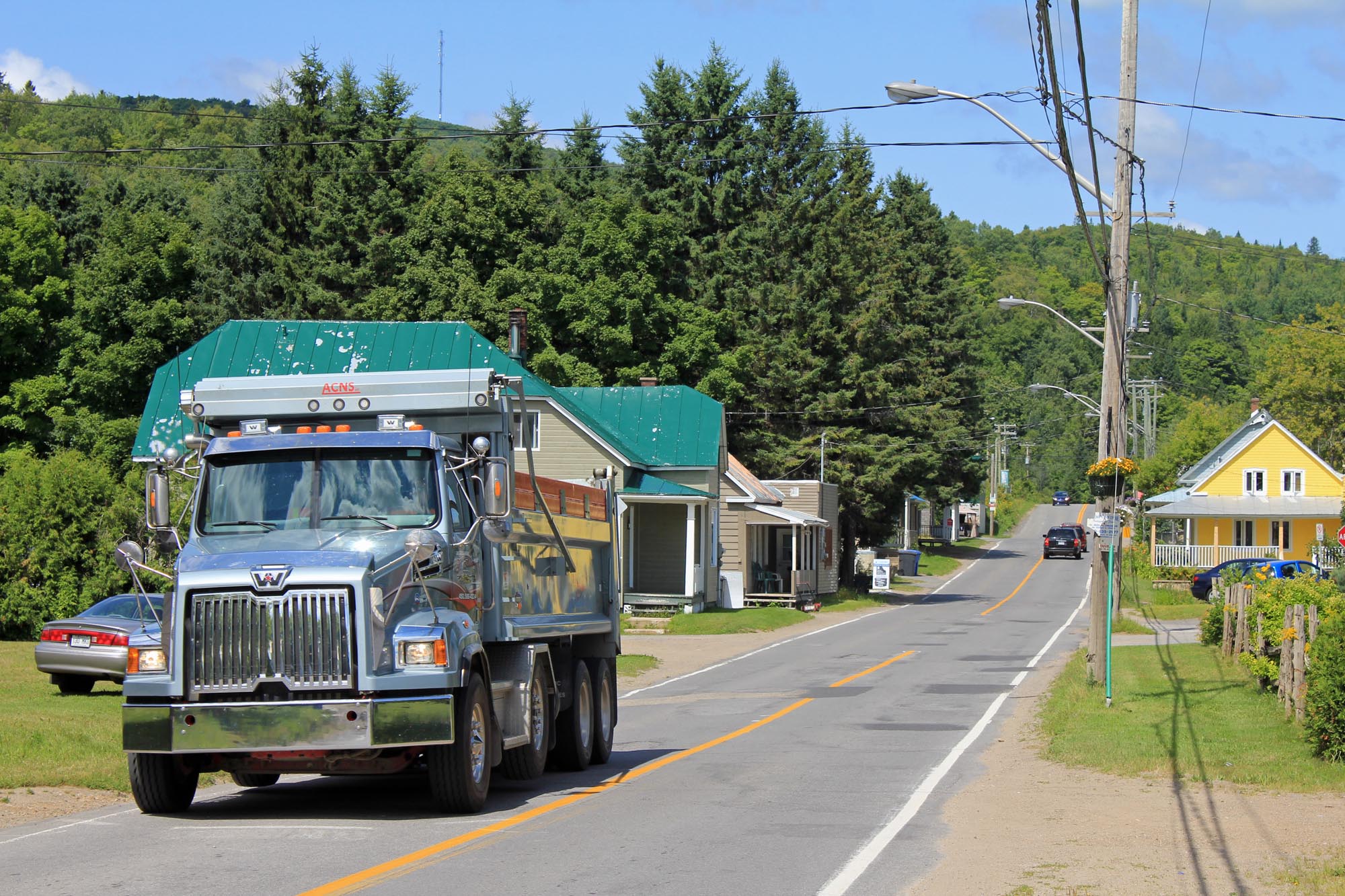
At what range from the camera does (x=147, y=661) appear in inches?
412

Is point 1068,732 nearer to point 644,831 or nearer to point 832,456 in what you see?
Result: point 644,831

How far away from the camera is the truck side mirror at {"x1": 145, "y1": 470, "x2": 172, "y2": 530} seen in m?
10.8

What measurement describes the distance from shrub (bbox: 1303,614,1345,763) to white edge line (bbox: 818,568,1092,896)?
3.58 m

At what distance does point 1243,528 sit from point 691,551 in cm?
3766

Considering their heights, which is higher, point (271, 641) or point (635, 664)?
point (271, 641)

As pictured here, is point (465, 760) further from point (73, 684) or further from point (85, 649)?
point (73, 684)

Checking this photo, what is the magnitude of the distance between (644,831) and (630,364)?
1838 inches

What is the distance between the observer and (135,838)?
32.5ft

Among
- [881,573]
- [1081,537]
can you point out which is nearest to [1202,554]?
[881,573]

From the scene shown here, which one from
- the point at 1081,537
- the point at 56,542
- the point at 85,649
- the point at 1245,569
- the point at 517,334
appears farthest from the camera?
the point at 1081,537

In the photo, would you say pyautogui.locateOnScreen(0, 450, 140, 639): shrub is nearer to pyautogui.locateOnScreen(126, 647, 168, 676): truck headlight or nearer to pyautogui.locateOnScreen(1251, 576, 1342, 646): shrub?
pyautogui.locateOnScreen(126, 647, 168, 676): truck headlight

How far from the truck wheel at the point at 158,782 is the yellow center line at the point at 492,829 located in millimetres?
2520

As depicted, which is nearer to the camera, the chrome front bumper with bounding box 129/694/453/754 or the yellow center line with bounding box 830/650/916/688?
the chrome front bumper with bounding box 129/694/453/754

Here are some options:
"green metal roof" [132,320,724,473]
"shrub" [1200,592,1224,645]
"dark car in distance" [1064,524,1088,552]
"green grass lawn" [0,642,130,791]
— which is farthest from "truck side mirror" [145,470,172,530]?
"dark car in distance" [1064,524,1088,552]
